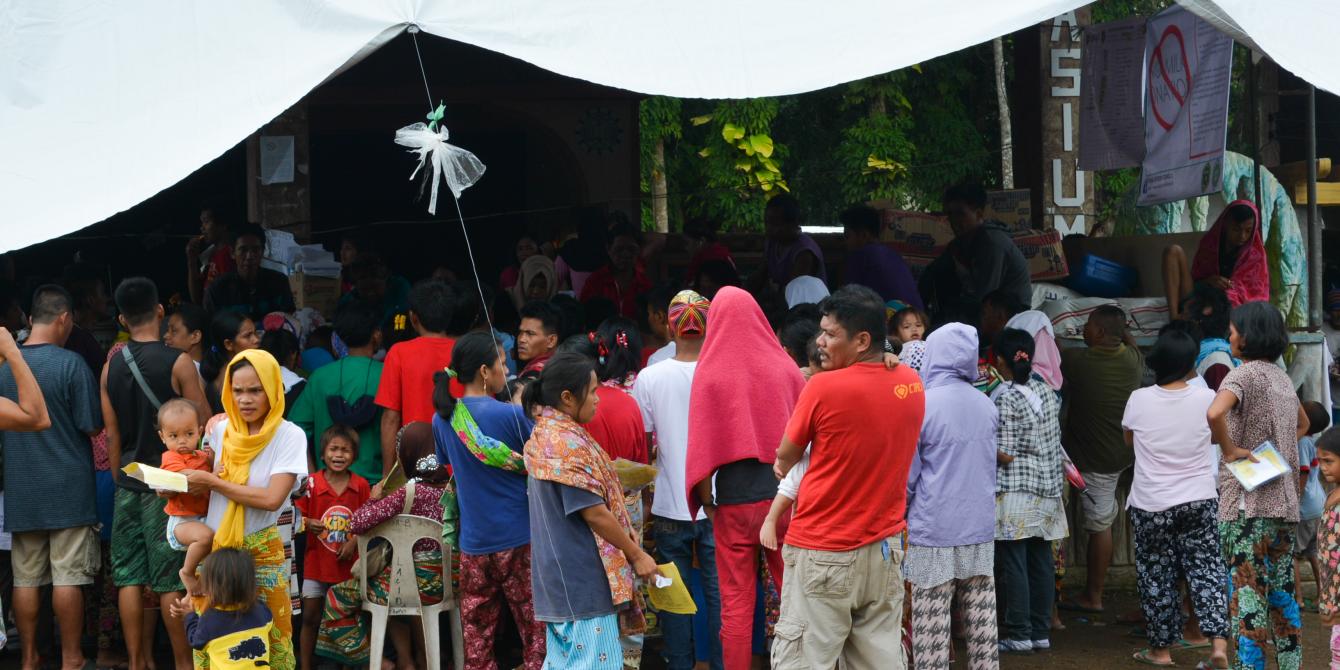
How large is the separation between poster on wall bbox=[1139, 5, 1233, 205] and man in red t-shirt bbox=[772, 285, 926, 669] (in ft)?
12.6

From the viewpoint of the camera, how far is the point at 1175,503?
6465 mm

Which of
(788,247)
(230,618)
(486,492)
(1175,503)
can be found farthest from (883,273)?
(230,618)

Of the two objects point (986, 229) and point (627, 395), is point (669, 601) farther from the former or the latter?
point (986, 229)

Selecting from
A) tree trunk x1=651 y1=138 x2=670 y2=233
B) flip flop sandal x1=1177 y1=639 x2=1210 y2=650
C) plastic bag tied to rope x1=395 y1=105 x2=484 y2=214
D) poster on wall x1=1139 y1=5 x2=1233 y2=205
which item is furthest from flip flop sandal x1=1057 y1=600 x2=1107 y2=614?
tree trunk x1=651 y1=138 x2=670 y2=233

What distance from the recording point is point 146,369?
5.81 metres

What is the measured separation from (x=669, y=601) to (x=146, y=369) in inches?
99.3

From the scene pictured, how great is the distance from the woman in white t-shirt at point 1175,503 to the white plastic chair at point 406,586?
3.25m

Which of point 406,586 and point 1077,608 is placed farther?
point 1077,608

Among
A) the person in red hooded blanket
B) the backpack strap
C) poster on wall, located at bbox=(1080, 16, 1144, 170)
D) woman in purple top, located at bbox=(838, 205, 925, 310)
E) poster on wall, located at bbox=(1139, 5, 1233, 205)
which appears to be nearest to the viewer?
the person in red hooded blanket

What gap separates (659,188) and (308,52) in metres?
12.4

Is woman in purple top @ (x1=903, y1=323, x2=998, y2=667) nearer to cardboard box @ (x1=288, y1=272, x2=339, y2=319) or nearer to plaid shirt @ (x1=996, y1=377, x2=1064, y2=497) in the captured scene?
plaid shirt @ (x1=996, y1=377, x2=1064, y2=497)

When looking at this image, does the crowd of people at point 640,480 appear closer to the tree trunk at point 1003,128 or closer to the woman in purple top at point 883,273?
the woman in purple top at point 883,273

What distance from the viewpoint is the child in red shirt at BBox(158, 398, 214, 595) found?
5.22m

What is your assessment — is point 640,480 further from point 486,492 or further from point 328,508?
point 328,508
